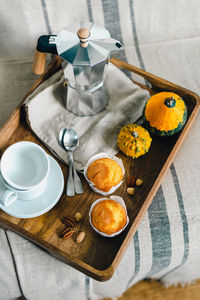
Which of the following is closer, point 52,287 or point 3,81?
point 52,287

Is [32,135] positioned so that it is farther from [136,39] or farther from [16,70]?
[136,39]

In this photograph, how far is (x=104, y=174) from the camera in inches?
26.0

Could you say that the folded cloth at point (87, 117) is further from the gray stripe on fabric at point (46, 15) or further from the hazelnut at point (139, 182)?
the gray stripe on fabric at point (46, 15)

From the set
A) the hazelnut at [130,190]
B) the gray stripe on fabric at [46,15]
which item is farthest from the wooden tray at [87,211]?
the gray stripe on fabric at [46,15]

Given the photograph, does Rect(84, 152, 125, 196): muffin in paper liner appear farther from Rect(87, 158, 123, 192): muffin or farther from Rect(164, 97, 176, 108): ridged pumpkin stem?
Rect(164, 97, 176, 108): ridged pumpkin stem

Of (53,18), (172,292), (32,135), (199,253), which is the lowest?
(172,292)

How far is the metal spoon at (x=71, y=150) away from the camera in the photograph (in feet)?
2.27

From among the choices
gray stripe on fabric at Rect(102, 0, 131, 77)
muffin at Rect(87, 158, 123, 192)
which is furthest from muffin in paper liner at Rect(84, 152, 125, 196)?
gray stripe on fabric at Rect(102, 0, 131, 77)

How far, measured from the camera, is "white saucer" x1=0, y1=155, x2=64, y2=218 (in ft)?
2.09

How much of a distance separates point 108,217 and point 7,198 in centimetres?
18

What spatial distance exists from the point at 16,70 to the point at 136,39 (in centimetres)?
35

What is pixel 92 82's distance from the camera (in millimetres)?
735

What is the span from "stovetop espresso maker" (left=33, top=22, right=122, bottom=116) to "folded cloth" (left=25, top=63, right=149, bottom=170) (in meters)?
0.02

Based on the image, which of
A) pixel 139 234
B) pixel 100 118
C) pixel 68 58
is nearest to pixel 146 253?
pixel 139 234
